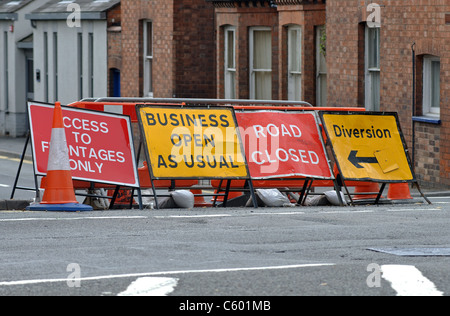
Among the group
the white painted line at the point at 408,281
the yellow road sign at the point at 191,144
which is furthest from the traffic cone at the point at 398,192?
the white painted line at the point at 408,281

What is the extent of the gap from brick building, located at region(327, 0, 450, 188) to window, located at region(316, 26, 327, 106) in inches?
48.7

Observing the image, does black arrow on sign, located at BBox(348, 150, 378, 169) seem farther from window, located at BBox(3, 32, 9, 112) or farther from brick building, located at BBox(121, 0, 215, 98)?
window, located at BBox(3, 32, 9, 112)

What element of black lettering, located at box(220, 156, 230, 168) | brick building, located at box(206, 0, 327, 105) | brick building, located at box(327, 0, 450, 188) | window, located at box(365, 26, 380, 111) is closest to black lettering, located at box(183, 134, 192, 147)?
black lettering, located at box(220, 156, 230, 168)

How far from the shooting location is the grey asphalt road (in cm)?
783

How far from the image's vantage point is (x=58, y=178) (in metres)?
13.0

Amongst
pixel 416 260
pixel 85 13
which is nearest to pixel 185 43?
pixel 85 13

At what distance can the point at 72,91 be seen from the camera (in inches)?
1571

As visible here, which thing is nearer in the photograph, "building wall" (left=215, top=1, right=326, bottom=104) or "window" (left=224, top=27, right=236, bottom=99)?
"building wall" (left=215, top=1, right=326, bottom=104)

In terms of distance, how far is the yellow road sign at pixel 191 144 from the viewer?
14.1 meters

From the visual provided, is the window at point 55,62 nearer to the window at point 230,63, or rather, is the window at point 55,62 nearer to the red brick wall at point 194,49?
the red brick wall at point 194,49

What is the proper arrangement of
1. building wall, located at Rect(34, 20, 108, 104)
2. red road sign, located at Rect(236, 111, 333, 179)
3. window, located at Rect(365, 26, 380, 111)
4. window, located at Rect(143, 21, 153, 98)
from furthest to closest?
1. building wall, located at Rect(34, 20, 108, 104)
2. window, located at Rect(143, 21, 153, 98)
3. window, located at Rect(365, 26, 380, 111)
4. red road sign, located at Rect(236, 111, 333, 179)

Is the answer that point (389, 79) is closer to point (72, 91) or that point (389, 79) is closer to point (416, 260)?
point (416, 260)

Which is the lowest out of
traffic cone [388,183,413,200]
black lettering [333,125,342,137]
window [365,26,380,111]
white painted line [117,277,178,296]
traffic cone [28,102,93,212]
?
traffic cone [388,183,413,200]

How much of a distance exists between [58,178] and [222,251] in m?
3.83
